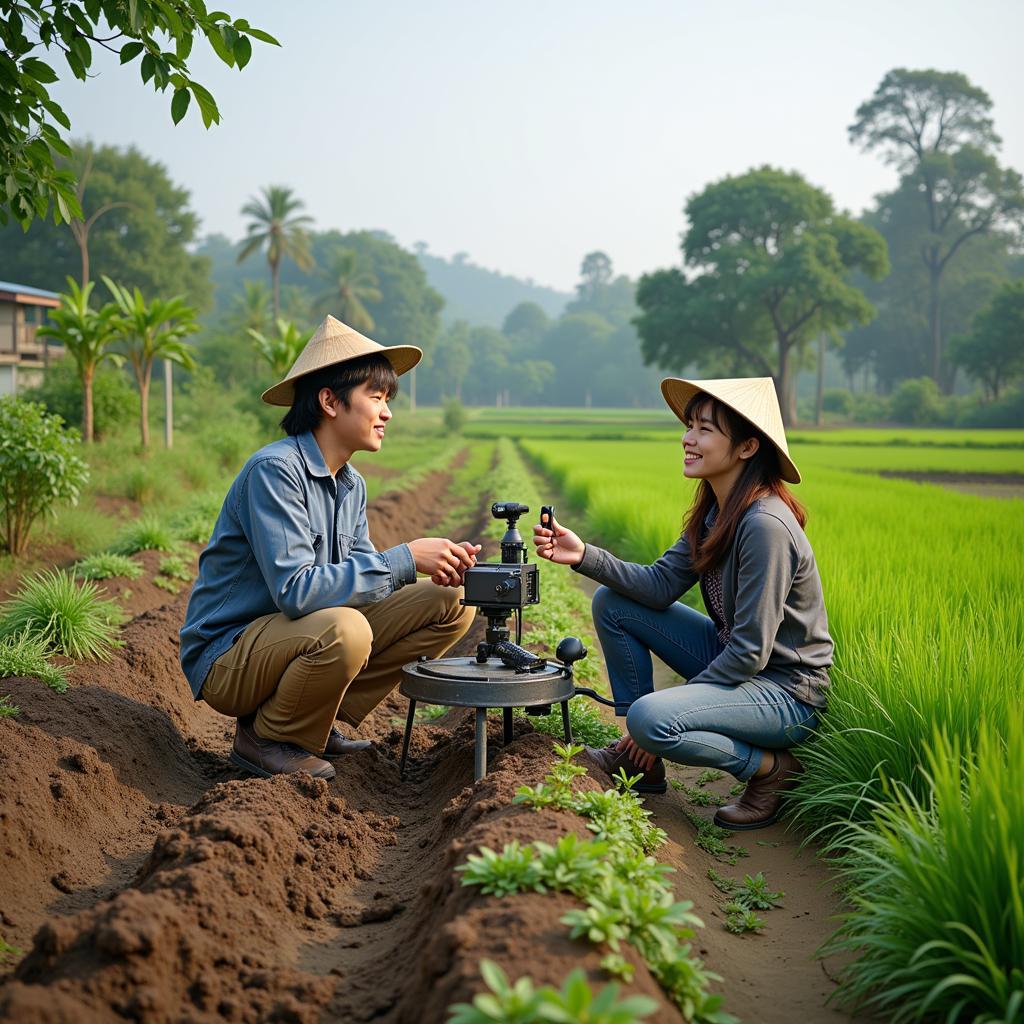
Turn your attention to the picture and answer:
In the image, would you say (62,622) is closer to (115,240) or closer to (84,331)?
(84,331)

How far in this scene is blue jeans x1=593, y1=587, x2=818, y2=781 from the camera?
11.8ft

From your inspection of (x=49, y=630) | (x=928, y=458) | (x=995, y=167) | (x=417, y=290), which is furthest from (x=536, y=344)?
(x=49, y=630)

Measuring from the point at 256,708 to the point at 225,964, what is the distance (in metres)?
1.69

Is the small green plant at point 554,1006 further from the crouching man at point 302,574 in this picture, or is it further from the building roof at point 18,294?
the building roof at point 18,294

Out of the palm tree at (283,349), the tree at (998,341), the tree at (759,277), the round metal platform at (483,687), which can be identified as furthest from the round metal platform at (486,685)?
the tree at (998,341)

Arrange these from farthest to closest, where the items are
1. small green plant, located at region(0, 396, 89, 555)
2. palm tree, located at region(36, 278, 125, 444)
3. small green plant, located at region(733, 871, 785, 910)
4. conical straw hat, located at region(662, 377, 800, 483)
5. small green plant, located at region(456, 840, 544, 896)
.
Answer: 1. palm tree, located at region(36, 278, 125, 444)
2. small green plant, located at region(0, 396, 89, 555)
3. conical straw hat, located at region(662, 377, 800, 483)
4. small green plant, located at region(733, 871, 785, 910)
5. small green plant, located at region(456, 840, 544, 896)

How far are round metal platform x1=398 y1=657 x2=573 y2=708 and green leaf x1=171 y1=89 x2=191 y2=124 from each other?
7.55ft

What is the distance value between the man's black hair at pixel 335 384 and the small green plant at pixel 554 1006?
2685 millimetres

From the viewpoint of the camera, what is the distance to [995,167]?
66875 millimetres

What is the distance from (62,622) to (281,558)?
1867mm

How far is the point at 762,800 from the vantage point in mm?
3889

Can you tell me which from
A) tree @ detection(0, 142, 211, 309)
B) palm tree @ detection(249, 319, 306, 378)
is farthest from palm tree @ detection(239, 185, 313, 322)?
palm tree @ detection(249, 319, 306, 378)

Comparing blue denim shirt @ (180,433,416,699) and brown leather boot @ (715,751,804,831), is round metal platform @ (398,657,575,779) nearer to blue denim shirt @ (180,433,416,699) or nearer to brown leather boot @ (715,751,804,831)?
blue denim shirt @ (180,433,416,699)

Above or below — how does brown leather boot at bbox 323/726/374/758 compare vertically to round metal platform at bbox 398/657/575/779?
below
